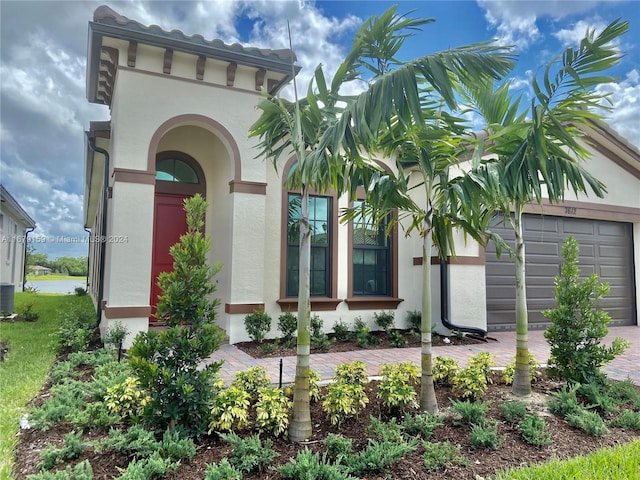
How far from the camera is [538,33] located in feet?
27.7

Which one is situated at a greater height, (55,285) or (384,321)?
(55,285)

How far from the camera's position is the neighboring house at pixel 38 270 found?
23628 millimetres

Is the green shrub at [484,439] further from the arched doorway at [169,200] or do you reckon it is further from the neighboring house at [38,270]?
the neighboring house at [38,270]

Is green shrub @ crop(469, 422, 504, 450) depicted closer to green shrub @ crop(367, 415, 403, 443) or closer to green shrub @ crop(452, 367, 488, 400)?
green shrub @ crop(367, 415, 403, 443)

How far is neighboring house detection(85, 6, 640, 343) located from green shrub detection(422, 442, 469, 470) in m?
3.89

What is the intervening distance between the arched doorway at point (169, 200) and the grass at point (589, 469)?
696 centimetres

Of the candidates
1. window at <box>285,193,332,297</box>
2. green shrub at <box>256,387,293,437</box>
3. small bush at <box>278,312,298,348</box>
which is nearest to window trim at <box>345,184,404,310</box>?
window at <box>285,193,332,297</box>

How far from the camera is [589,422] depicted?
357 cm

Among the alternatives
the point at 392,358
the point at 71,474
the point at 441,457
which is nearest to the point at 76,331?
the point at 71,474

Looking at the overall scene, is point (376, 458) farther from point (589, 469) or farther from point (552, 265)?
point (552, 265)

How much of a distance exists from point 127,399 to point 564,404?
163 inches

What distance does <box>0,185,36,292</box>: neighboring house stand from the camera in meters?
15.0

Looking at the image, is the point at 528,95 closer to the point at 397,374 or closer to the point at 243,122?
the point at 397,374

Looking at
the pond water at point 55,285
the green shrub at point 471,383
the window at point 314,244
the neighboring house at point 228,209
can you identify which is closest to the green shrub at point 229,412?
the green shrub at point 471,383
